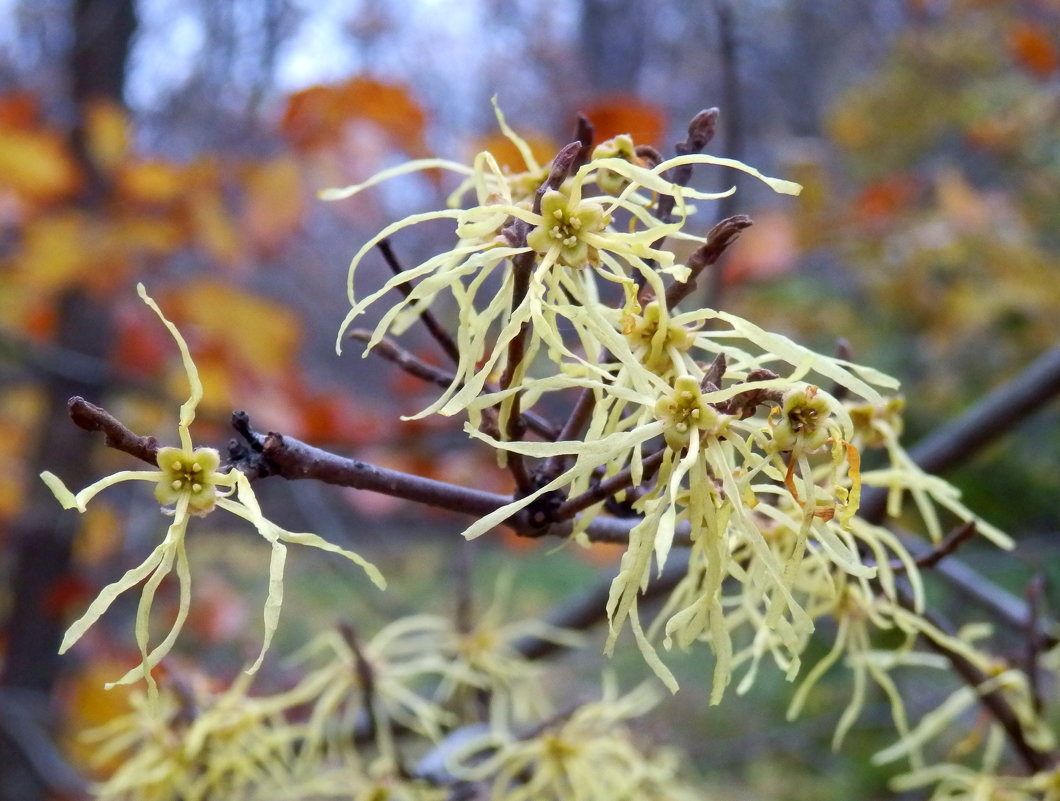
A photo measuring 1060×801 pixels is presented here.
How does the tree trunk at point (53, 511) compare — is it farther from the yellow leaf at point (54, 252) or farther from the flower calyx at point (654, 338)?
the flower calyx at point (654, 338)

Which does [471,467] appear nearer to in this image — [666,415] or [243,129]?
[243,129]

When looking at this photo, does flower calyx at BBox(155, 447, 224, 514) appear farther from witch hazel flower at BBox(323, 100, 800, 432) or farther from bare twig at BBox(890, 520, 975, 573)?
bare twig at BBox(890, 520, 975, 573)

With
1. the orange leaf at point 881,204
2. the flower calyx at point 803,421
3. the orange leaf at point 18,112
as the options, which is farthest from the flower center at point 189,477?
the orange leaf at point 881,204

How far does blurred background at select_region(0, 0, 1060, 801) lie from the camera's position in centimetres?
177

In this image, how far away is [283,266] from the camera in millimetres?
3520

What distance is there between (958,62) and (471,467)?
2.59 m

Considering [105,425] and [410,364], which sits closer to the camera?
[105,425]

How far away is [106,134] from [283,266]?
1769mm

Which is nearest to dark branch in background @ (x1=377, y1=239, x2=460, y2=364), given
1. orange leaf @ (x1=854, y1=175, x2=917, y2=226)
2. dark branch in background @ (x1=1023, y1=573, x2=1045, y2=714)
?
dark branch in background @ (x1=1023, y1=573, x2=1045, y2=714)

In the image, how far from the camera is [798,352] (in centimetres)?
34

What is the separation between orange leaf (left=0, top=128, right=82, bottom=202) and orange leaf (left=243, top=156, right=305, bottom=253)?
35 centimetres

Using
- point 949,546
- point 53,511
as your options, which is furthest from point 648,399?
point 53,511

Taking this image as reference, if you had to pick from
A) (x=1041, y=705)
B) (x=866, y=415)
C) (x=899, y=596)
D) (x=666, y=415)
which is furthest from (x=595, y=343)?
(x=1041, y=705)

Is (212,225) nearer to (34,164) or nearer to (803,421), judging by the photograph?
(34,164)
